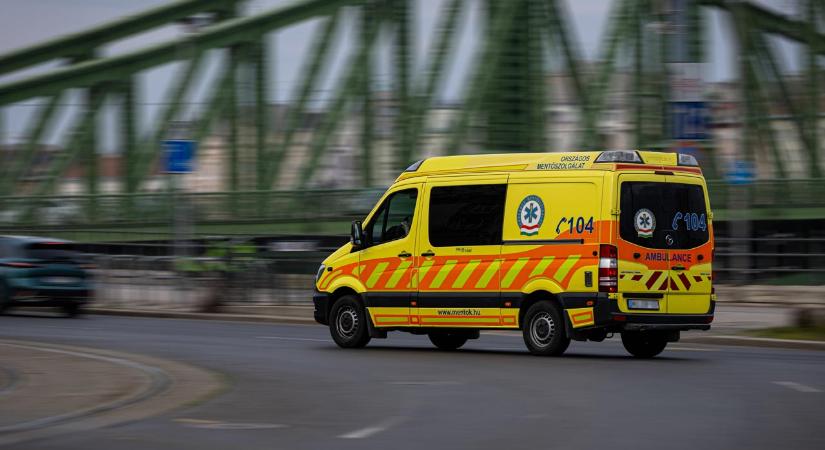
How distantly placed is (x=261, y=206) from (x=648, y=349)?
97.2 ft

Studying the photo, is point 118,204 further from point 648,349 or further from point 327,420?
point 327,420

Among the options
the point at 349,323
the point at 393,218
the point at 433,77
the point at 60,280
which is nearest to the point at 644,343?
the point at 393,218

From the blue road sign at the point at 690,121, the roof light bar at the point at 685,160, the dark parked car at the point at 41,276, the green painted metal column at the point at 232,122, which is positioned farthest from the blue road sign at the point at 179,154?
the green painted metal column at the point at 232,122

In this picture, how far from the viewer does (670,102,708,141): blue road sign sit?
63.4 ft

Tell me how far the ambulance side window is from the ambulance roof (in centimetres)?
22

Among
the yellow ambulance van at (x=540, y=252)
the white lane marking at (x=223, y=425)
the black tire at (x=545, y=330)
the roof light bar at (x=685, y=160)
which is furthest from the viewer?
the roof light bar at (x=685, y=160)

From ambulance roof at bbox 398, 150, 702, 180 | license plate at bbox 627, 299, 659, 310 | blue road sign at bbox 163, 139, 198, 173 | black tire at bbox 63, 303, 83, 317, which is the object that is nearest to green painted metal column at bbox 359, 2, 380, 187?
blue road sign at bbox 163, 139, 198, 173

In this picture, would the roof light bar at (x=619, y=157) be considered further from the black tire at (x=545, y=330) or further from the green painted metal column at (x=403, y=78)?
the green painted metal column at (x=403, y=78)

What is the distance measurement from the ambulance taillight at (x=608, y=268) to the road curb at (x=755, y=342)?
3.79 metres

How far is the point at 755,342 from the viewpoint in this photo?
61.8 feet

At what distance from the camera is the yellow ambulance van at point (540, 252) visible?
1552cm

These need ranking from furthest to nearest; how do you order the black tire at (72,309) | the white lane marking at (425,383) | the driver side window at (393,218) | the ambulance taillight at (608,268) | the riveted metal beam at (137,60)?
the riveted metal beam at (137,60) < the black tire at (72,309) < the driver side window at (393,218) < the ambulance taillight at (608,268) < the white lane marking at (425,383)

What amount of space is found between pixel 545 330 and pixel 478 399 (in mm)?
4334

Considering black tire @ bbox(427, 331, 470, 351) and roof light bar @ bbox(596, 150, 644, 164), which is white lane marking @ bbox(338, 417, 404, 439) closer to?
roof light bar @ bbox(596, 150, 644, 164)
